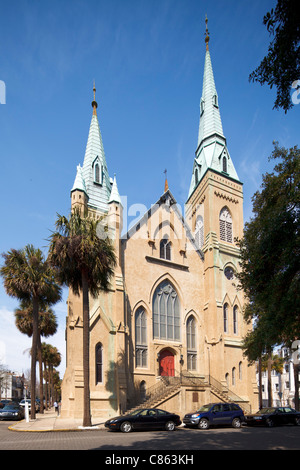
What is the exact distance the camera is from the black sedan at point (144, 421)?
18.4m

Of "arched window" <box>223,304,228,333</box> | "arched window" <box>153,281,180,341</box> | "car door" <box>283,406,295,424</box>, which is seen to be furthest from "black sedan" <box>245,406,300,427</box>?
"arched window" <box>223,304,228,333</box>

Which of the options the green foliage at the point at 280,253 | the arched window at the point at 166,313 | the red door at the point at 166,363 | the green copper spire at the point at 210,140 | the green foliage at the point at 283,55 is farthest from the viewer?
the green copper spire at the point at 210,140

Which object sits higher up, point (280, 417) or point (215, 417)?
point (215, 417)

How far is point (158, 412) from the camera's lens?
64.3 ft

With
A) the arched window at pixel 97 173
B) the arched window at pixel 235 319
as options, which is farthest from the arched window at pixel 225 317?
the arched window at pixel 97 173

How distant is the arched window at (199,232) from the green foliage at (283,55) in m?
27.4

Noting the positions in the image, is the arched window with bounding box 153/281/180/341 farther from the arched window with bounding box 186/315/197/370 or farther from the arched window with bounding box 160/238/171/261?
the arched window with bounding box 160/238/171/261

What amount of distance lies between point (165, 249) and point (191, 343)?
8083mm

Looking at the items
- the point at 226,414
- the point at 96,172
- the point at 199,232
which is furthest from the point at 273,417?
the point at 96,172

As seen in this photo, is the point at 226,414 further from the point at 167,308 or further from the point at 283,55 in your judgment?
the point at 283,55

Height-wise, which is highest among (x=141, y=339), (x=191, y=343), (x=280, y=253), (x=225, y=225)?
(x=225, y=225)

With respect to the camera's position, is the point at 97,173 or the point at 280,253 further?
the point at 97,173

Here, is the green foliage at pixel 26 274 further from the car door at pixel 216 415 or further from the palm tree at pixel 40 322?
the car door at pixel 216 415

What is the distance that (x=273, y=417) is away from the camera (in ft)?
74.6
